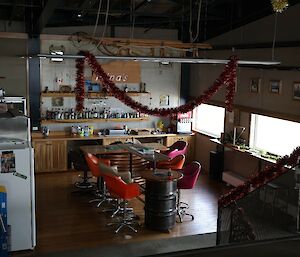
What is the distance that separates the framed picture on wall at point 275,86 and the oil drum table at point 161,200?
2970 mm

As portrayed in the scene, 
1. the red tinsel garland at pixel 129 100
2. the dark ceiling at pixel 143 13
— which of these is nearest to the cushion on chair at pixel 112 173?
the red tinsel garland at pixel 129 100

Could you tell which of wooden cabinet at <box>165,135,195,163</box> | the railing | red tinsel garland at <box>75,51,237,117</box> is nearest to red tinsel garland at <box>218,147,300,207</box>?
the railing

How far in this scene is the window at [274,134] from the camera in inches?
328

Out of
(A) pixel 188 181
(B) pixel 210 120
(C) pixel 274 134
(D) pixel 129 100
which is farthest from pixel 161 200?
(B) pixel 210 120

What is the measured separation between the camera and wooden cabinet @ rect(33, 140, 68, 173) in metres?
10.5

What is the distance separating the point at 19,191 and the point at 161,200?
233cm

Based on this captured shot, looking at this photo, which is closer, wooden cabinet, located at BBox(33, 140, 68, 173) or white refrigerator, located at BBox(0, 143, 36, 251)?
white refrigerator, located at BBox(0, 143, 36, 251)

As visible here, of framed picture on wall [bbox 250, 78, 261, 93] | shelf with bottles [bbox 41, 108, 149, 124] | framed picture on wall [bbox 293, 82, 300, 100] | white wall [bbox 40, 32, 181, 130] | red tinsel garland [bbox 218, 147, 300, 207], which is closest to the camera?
red tinsel garland [bbox 218, 147, 300, 207]

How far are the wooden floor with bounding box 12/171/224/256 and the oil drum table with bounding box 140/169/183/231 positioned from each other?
0.16m

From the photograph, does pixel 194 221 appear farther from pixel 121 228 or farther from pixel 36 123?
pixel 36 123

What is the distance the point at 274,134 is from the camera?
29.1 feet

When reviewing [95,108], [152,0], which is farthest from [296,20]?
[95,108]

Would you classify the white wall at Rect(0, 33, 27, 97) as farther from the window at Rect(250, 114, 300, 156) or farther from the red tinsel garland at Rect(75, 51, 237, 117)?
the window at Rect(250, 114, 300, 156)

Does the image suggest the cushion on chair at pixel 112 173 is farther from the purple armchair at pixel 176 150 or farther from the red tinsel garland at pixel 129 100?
the purple armchair at pixel 176 150
